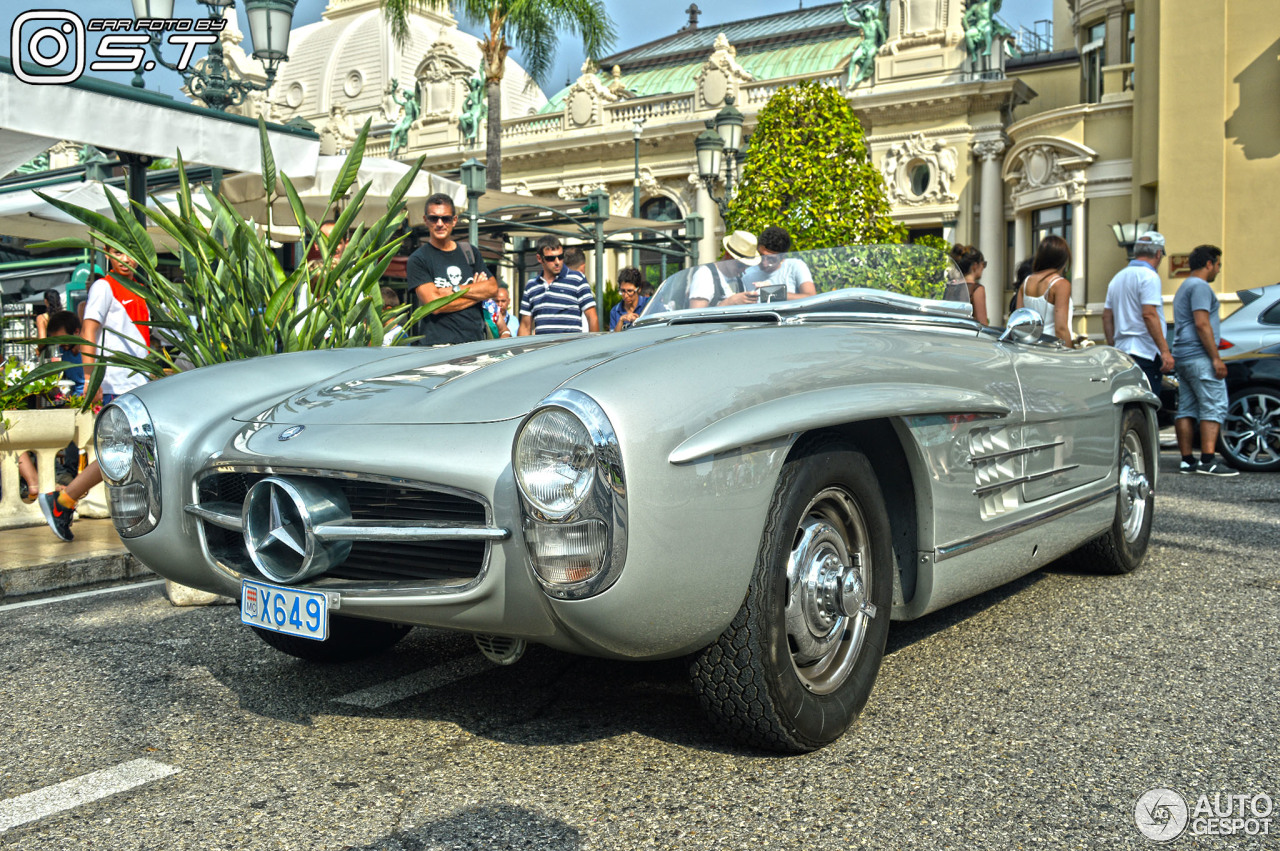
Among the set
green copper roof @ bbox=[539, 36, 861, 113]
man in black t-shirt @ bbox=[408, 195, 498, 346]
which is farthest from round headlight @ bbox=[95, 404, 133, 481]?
green copper roof @ bbox=[539, 36, 861, 113]

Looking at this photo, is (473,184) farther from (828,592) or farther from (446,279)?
(828,592)

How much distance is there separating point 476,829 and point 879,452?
1.39 m

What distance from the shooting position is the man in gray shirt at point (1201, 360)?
7.96 metres

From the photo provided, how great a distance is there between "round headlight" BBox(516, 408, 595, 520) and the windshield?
1439mm

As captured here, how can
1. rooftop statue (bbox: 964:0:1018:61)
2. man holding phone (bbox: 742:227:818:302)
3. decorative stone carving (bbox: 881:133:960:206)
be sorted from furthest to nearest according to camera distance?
decorative stone carving (bbox: 881:133:960:206) → rooftop statue (bbox: 964:0:1018:61) → man holding phone (bbox: 742:227:818:302)

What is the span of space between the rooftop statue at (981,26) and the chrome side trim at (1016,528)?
28.3m

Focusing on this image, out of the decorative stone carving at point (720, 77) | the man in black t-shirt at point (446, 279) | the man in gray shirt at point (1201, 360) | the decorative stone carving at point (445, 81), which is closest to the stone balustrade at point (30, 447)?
the man in black t-shirt at point (446, 279)

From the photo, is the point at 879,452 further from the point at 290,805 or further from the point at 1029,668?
the point at 290,805

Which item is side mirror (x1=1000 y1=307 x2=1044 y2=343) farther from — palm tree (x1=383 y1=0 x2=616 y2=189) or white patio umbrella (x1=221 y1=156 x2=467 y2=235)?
palm tree (x1=383 y1=0 x2=616 y2=189)

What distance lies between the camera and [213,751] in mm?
2650

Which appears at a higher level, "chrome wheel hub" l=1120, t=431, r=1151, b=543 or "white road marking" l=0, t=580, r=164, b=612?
"chrome wheel hub" l=1120, t=431, r=1151, b=543

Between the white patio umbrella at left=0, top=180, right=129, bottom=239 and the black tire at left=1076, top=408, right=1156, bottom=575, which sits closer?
the black tire at left=1076, top=408, right=1156, bottom=575

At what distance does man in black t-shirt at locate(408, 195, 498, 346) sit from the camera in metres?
6.01

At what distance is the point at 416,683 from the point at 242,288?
200cm
